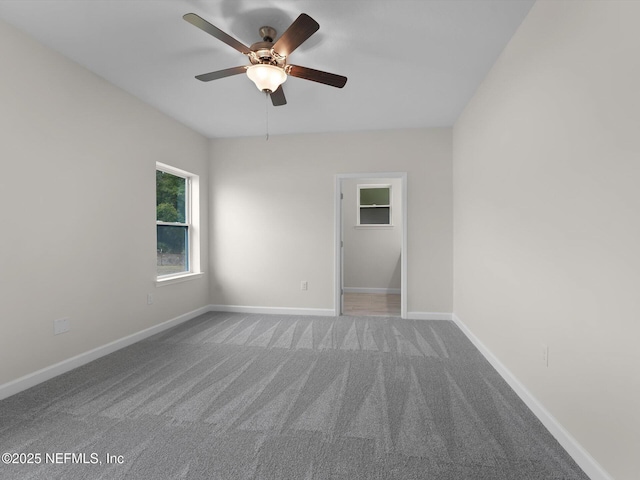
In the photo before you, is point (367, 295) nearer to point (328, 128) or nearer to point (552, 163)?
point (328, 128)

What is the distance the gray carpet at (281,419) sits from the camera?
1.53 metres

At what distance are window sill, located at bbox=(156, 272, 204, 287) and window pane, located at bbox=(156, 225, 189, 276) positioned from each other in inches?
5.4

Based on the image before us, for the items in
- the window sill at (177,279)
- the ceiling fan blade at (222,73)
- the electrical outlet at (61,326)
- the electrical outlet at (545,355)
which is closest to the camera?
the electrical outlet at (545,355)

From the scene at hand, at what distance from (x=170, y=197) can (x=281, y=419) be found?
3240mm

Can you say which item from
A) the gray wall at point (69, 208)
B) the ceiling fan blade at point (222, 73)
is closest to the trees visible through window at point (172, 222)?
the gray wall at point (69, 208)

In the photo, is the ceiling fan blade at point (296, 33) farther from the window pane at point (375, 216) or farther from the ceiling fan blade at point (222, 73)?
the window pane at point (375, 216)

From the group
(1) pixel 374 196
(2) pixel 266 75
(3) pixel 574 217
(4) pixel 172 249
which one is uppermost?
(2) pixel 266 75

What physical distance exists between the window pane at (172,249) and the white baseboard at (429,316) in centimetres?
325

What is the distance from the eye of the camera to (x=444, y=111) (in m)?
3.70

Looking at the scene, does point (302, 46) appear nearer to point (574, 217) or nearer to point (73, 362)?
point (574, 217)

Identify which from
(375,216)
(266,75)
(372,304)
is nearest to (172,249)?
(266,75)

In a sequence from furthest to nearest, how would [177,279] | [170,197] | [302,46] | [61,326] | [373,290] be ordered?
1. [373,290]
2. [170,197]
3. [177,279]
4. [61,326]
5. [302,46]

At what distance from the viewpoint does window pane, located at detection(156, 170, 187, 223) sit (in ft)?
12.7

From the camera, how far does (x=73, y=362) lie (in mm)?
2646
